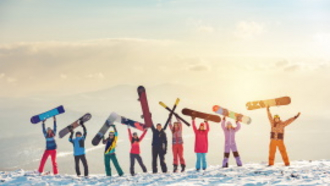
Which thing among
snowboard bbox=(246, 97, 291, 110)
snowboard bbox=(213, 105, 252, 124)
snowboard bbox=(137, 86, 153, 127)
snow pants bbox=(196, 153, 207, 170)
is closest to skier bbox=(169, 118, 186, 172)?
snow pants bbox=(196, 153, 207, 170)

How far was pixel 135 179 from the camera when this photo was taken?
58.1 feet

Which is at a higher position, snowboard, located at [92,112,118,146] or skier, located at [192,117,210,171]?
snowboard, located at [92,112,118,146]

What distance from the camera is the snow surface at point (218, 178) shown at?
50.5 ft

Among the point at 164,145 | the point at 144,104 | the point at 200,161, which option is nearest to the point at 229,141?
the point at 200,161

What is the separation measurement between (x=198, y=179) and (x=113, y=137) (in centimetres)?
507

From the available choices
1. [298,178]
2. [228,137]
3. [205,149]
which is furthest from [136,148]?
[298,178]

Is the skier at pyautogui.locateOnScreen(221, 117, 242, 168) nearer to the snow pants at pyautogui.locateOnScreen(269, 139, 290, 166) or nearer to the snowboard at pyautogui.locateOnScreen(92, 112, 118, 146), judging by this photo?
Result: the snow pants at pyautogui.locateOnScreen(269, 139, 290, 166)

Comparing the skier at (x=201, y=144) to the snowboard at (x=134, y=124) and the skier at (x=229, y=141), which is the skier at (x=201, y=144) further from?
the snowboard at (x=134, y=124)

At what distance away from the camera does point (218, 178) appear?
16578mm

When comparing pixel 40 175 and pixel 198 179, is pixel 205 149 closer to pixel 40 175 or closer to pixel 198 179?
pixel 198 179

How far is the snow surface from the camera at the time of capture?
1540cm

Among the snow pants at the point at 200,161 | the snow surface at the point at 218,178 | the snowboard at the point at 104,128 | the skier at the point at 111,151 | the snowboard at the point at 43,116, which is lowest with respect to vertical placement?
the snow surface at the point at 218,178

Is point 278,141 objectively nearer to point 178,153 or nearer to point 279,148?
point 279,148

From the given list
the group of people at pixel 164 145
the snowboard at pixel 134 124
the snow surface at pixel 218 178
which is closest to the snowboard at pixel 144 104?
the snowboard at pixel 134 124
